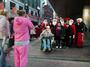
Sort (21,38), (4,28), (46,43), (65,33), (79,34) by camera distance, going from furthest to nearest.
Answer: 1. (79,34)
2. (65,33)
3. (46,43)
4. (4,28)
5. (21,38)

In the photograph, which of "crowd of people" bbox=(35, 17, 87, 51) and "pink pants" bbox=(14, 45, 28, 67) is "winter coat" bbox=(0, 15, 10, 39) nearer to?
"pink pants" bbox=(14, 45, 28, 67)

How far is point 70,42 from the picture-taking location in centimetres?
1842

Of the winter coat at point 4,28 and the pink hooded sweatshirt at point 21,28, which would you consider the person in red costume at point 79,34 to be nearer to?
the winter coat at point 4,28

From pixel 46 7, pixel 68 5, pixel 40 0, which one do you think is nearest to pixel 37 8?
pixel 40 0

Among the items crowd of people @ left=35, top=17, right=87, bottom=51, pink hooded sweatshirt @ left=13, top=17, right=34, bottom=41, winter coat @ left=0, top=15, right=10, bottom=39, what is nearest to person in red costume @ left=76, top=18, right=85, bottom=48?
crowd of people @ left=35, top=17, right=87, bottom=51

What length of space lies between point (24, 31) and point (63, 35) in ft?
30.8

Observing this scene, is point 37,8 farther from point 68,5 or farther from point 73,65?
point 73,65

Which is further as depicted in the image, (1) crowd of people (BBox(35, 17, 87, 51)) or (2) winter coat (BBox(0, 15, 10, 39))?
(1) crowd of people (BBox(35, 17, 87, 51))

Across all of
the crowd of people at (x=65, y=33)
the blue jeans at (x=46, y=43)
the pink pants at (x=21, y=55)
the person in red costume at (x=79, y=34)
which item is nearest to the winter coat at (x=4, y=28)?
the pink pants at (x=21, y=55)

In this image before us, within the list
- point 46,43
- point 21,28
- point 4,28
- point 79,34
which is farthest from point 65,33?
point 21,28

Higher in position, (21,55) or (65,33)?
(65,33)

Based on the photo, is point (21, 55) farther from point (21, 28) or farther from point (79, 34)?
point (79, 34)

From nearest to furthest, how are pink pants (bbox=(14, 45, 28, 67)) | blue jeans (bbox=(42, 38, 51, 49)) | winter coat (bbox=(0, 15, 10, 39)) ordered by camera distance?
1. pink pants (bbox=(14, 45, 28, 67))
2. winter coat (bbox=(0, 15, 10, 39))
3. blue jeans (bbox=(42, 38, 51, 49))

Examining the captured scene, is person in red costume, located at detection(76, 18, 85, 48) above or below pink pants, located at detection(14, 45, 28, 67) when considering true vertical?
above
